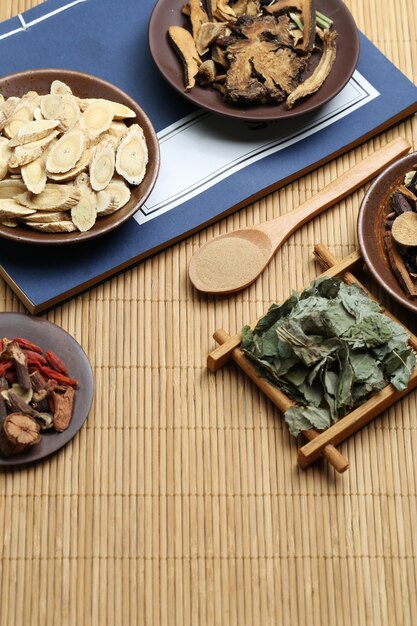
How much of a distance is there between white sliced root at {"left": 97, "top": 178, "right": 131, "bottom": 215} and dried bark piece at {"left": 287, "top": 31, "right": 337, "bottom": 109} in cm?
45

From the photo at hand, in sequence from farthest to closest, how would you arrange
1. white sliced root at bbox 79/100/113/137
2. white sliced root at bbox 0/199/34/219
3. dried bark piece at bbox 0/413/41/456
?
white sliced root at bbox 79/100/113/137 → white sliced root at bbox 0/199/34/219 → dried bark piece at bbox 0/413/41/456

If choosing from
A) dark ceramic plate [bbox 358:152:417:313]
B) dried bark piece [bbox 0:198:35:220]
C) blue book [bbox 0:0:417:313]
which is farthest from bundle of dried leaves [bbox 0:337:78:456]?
dark ceramic plate [bbox 358:152:417:313]

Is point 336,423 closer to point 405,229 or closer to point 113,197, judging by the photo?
point 405,229

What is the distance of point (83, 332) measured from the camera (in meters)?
2.06

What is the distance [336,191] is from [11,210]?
0.74 metres

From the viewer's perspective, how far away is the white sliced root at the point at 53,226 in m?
1.99

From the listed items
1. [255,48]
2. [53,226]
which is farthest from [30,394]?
[255,48]

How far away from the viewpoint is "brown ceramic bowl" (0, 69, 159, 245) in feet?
6.66

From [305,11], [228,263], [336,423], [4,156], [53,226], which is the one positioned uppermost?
[305,11]

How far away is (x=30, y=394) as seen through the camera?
190cm

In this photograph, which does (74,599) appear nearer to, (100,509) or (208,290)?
(100,509)

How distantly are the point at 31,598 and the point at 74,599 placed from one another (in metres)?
0.08

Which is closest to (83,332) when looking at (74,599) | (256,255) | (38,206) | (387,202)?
(38,206)

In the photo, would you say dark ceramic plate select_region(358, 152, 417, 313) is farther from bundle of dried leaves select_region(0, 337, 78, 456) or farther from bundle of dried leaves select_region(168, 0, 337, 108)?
bundle of dried leaves select_region(0, 337, 78, 456)
